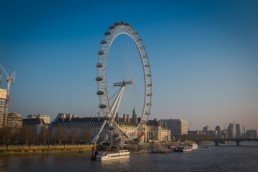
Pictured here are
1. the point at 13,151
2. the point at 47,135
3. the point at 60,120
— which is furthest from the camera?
the point at 60,120

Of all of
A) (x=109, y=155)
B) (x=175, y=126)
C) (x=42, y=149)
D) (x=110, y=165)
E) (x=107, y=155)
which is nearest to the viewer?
(x=110, y=165)

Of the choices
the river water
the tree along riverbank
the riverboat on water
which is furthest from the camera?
the tree along riverbank

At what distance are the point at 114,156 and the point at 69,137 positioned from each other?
99.4 feet

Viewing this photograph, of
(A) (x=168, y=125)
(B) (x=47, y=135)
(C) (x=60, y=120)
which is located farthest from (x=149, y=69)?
(A) (x=168, y=125)

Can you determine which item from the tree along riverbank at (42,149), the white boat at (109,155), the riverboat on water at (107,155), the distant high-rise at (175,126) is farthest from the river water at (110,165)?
the distant high-rise at (175,126)

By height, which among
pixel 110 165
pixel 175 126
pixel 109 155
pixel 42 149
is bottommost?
pixel 110 165

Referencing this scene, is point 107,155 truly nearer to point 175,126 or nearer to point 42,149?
point 42,149

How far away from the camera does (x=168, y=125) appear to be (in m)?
194

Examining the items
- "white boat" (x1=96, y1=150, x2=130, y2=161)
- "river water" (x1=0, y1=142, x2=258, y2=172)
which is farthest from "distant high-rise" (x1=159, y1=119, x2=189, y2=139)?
"river water" (x1=0, y1=142, x2=258, y2=172)

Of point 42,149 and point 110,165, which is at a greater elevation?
point 42,149

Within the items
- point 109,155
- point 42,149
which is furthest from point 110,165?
point 42,149

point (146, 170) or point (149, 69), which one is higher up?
point (149, 69)

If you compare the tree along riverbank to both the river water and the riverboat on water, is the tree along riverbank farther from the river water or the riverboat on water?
the riverboat on water

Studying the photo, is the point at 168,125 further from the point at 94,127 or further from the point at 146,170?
the point at 146,170
